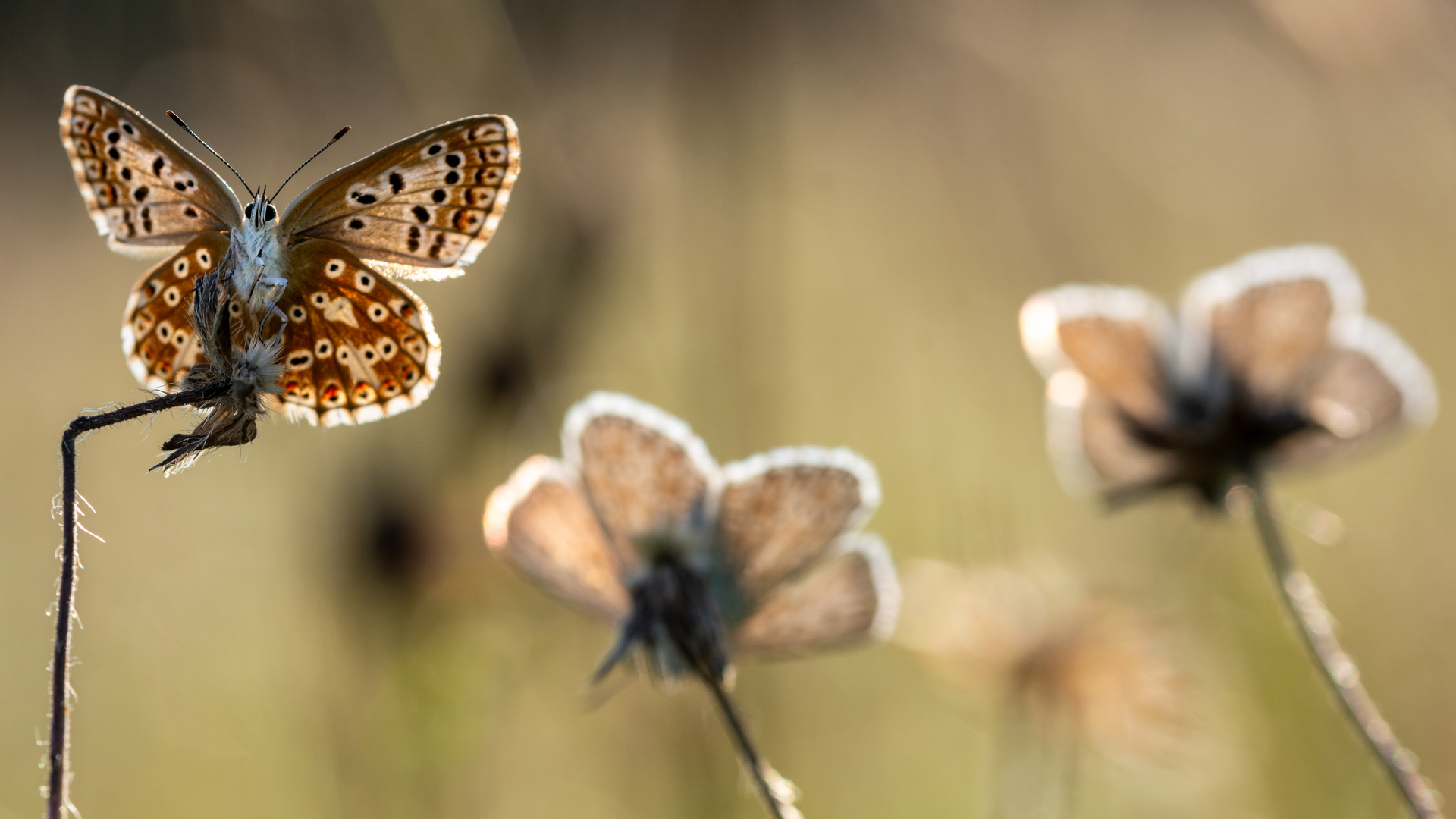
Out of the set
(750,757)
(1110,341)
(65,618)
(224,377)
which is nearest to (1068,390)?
(1110,341)

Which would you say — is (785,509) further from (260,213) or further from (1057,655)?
(1057,655)

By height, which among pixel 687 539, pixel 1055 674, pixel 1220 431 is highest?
pixel 1220 431

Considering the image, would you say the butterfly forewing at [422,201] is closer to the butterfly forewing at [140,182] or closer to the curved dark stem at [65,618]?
the butterfly forewing at [140,182]

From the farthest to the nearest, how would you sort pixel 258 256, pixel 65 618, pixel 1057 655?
pixel 1057 655 < pixel 258 256 < pixel 65 618

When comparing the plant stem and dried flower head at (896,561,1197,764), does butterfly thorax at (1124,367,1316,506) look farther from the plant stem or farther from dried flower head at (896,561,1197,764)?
the plant stem

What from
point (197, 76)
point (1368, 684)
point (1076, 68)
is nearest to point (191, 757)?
point (197, 76)

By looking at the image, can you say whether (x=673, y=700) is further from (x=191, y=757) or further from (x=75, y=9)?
(x=75, y=9)

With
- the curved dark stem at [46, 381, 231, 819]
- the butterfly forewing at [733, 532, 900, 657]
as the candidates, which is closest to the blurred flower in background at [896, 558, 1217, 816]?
the butterfly forewing at [733, 532, 900, 657]
